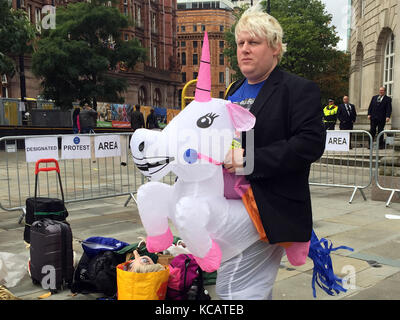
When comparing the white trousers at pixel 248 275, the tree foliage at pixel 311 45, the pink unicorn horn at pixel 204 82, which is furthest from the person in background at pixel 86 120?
the white trousers at pixel 248 275

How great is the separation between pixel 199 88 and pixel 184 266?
6.06ft

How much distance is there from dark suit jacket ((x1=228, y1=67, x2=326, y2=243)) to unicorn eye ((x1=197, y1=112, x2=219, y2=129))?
20 cm

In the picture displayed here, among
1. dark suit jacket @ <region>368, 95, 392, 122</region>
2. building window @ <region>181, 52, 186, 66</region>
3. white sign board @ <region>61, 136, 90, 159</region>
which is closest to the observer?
white sign board @ <region>61, 136, 90, 159</region>

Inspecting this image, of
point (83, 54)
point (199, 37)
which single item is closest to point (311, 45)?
point (83, 54)

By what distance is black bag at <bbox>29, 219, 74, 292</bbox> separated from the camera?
3.78 meters

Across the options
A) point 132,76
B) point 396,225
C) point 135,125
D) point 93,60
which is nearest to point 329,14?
point 132,76

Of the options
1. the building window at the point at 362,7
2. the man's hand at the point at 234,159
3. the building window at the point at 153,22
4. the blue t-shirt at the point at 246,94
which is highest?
the building window at the point at 153,22

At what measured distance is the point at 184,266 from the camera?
3.42 metres

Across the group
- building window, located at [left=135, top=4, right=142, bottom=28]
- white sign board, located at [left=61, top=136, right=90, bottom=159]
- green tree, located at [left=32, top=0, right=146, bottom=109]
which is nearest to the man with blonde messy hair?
white sign board, located at [left=61, top=136, right=90, bottom=159]

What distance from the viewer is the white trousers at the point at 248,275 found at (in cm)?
204

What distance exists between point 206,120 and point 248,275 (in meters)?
0.78

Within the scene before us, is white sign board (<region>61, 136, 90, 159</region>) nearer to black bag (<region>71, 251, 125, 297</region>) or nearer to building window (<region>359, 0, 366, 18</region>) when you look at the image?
black bag (<region>71, 251, 125, 297</region>)

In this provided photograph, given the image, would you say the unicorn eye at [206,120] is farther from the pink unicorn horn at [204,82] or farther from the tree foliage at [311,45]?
the tree foliage at [311,45]
